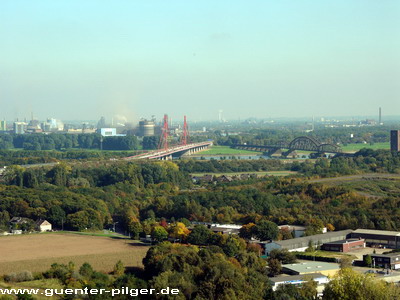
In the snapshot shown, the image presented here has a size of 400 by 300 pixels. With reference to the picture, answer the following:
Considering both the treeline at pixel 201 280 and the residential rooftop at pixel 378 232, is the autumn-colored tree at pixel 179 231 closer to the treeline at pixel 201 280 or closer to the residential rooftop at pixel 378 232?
the treeline at pixel 201 280

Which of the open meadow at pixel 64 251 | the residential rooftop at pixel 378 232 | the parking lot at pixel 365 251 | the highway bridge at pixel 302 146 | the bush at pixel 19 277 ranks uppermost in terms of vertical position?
the bush at pixel 19 277

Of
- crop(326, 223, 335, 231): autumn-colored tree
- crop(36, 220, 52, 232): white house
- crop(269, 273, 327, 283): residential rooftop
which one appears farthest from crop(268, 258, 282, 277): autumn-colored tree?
crop(36, 220, 52, 232): white house

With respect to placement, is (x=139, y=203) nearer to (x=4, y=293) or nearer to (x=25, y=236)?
(x=25, y=236)

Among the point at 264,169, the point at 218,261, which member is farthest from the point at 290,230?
the point at 264,169

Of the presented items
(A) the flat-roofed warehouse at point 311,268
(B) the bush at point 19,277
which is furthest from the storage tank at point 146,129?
(B) the bush at point 19,277

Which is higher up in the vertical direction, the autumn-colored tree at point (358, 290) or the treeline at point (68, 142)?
the autumn-colored tree at point (358, 290)

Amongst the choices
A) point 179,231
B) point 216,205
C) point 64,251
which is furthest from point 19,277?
point 216,205

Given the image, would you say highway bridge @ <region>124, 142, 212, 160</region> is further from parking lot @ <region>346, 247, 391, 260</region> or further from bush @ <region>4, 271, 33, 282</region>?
bush @ <region>4, 271, 33, 282</region>
